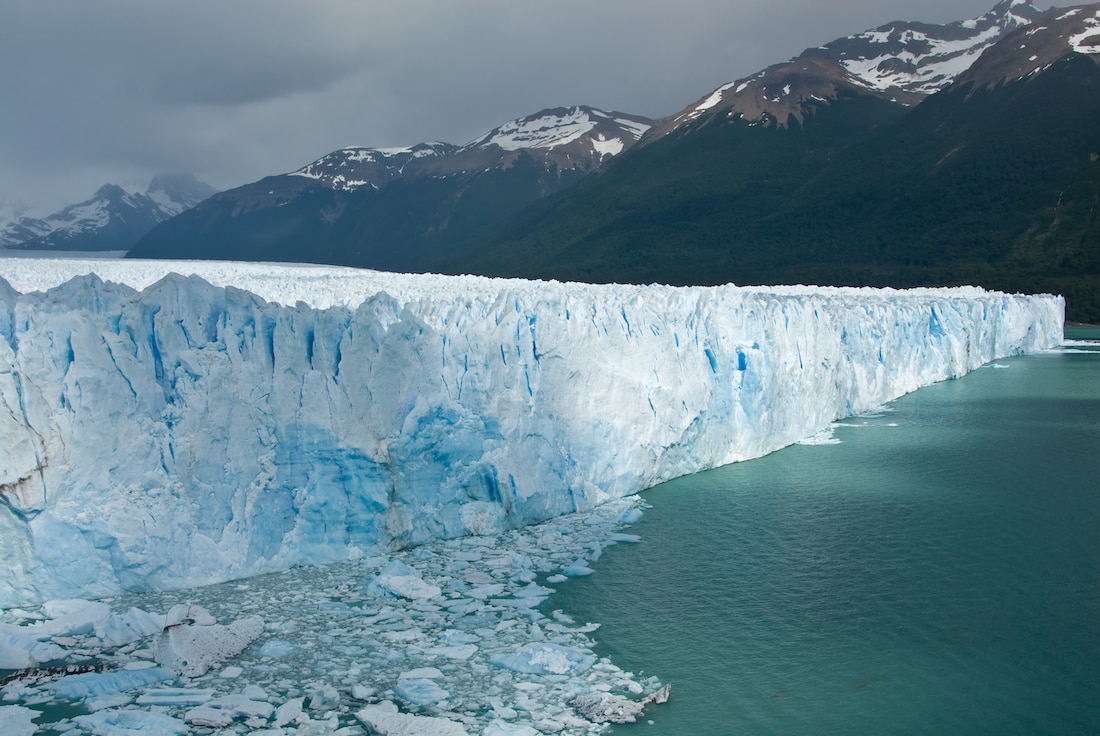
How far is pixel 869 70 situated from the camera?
9606 cm

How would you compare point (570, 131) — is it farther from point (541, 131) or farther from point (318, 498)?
point (318, 498)

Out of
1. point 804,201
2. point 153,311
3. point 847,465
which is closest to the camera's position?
point 153,311

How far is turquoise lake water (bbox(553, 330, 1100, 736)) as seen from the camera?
7.01m

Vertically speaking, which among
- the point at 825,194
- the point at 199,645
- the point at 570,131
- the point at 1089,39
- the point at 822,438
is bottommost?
the point at 199,645

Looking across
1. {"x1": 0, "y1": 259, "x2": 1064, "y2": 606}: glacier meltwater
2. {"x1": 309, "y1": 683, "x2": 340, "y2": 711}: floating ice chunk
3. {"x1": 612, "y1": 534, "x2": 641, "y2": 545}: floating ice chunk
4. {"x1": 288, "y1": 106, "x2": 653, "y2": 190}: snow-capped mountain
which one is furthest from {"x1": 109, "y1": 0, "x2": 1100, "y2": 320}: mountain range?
{"x1": 309, "y1": 683, "x2": 340, "y2": 711}: floating ice chunk

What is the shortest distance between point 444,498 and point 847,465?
7.24 metres

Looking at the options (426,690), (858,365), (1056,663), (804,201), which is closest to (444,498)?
(426,690)

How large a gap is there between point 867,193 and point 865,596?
5179 centimetres

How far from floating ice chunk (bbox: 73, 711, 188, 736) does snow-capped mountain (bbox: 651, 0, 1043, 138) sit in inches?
2804

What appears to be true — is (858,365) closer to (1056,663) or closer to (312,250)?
(1056,663)

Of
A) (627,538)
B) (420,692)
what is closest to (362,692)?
(420,692)

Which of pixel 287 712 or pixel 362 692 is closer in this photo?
pixel 287 712

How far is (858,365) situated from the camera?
19156mm

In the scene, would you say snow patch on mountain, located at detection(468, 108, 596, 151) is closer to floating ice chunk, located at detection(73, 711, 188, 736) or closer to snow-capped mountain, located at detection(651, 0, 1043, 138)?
snow-capped mountain, located at detection(651, 0, 1043, 138)
